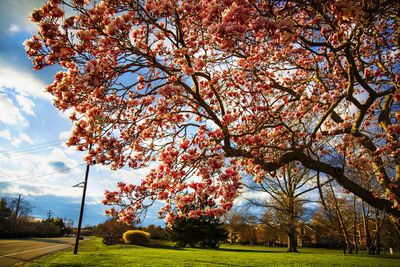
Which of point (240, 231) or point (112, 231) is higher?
point (112, 231)

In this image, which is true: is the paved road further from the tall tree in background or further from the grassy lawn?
the tall tree in background

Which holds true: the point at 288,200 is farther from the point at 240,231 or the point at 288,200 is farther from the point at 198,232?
the point at 240,231

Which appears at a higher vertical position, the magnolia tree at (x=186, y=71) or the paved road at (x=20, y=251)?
the magnolia tree at (x=186, y=71)

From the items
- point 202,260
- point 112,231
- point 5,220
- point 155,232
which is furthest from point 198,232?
point 5,220

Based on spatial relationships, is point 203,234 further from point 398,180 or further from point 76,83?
point 76,83

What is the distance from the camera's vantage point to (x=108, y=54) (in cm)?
416

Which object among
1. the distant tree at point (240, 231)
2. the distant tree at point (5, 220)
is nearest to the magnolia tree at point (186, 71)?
the distant tree at point (240, 231)

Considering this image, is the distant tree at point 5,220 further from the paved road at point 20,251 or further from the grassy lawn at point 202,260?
the grassy lawn at point 202,260

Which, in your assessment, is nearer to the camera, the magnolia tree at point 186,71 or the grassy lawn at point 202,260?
the magnolia tree at point 186,71

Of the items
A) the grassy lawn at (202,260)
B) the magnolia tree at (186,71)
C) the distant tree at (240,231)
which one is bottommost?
the distant tree at (240,231)

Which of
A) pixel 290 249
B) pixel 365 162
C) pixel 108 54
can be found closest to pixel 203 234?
pixel 290 249

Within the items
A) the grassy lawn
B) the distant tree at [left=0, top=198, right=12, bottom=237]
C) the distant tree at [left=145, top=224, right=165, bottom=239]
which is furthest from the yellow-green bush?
the distant tree at [left=0, top=198, right=12, bottom=237]

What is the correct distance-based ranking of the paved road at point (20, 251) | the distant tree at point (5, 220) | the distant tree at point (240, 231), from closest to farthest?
1. the paved road at point (20, 251)
2. the distant tree at point (5, 220)
3. the distant tree at point (240, 231)

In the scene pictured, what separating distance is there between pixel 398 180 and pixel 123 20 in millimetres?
7732
